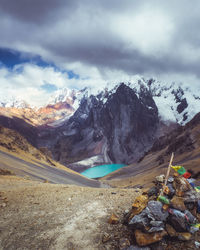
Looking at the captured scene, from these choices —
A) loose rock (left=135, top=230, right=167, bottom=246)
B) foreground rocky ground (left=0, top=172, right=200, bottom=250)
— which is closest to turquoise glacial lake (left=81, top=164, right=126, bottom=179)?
foreground rocky ground (left=0, top=172, right=200, bottom=250)

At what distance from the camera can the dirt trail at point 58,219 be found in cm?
817

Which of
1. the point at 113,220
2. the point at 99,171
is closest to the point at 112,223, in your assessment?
the point at 113,220

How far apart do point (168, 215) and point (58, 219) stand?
571 cm

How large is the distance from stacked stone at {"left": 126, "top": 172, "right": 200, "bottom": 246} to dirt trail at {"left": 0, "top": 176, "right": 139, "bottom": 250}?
1231 millimetres

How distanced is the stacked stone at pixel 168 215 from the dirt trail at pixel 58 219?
4.04 feet

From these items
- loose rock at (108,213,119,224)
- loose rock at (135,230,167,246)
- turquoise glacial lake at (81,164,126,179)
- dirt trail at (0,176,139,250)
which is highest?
turquoise glacial lake at (81,164,126,179)

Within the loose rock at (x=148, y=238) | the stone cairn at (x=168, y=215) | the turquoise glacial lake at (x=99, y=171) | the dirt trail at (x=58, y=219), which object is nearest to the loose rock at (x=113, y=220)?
the dirt trail at (x=58, y=219)

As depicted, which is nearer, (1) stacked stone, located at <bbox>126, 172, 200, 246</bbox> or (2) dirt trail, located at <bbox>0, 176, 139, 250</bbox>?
(1) stacked stone, located at <bbox>126, 172, 200, 246</bbox>

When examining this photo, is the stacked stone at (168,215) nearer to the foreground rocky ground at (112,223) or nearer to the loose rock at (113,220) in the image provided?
the foreground rocky ground at (112,223)

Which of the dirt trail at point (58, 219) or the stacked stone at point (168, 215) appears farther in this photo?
the dirt trail at point (58, 219)

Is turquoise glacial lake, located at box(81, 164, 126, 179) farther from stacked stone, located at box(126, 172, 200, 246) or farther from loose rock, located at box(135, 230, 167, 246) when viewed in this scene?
loose rock, located at box(135, 230, 167, 246)

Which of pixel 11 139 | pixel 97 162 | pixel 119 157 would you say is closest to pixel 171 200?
pixel 11 139

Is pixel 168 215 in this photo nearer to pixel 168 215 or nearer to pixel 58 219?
pixel 168 215

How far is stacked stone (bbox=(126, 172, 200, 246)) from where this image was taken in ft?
23.8
